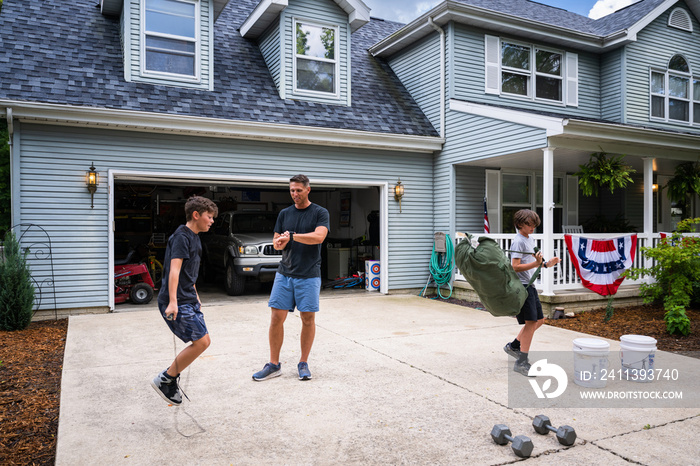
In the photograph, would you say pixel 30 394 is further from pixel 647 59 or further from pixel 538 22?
pixel 647 59

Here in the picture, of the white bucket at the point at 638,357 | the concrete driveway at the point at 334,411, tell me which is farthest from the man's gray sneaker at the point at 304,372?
the white bucket at the point at 638,357

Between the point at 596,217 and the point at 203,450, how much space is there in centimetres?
1192

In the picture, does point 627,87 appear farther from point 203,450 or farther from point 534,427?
point 203,450

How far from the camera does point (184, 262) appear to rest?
377cm

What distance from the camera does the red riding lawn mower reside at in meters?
8.95

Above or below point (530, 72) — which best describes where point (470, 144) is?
below

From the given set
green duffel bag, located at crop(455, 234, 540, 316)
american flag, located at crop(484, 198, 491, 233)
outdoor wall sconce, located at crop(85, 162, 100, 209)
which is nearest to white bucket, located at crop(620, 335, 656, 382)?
green duffel bag, located at crop(455, 234, 540, 316)

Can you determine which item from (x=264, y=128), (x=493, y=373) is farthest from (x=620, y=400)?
(x=264, y=128)

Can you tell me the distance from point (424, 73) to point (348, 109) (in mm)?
2155

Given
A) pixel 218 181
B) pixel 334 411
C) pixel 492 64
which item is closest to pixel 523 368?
pixel 334 411

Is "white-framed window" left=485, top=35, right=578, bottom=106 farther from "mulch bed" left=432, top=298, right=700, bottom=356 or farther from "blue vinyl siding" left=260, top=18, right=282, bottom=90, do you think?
"mulch bed" left=432, top=298, right=700, bottom=356

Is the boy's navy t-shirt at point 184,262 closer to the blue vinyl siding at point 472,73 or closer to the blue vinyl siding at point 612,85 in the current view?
the blue vinyl siding at point 472,73

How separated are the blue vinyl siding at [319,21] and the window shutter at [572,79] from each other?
5252mm

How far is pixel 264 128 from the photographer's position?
30.0 feet
